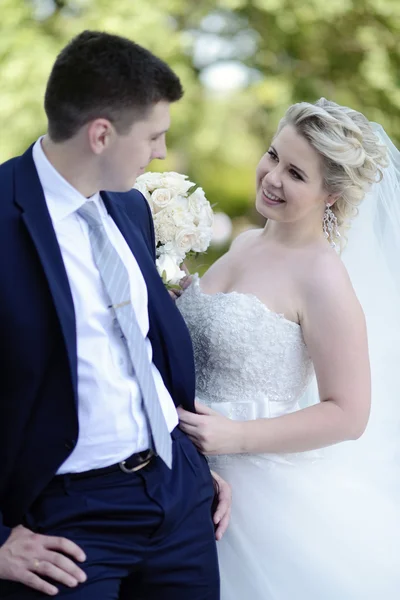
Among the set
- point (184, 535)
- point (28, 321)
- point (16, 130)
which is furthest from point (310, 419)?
point (16, 130)

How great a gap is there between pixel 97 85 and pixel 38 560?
1246 mm

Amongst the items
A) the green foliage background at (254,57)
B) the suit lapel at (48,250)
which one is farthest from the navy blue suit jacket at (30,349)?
the green foliage background at (254,57)

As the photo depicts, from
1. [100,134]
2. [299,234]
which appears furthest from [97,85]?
[299,234]

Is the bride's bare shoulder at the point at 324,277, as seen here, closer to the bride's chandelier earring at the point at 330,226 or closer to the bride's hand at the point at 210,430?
the bride's chandelier earring at the point at 330,226

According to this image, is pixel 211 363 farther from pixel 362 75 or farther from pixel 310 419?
pixel 362 75

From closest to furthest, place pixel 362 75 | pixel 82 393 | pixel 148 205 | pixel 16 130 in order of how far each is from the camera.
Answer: pixel 82 393 < pixel 148 205 < pixel 16 130 < pixel 362 75

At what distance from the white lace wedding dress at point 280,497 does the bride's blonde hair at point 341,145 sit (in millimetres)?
548

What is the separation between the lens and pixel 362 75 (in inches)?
313

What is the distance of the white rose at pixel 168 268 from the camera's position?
305 cm

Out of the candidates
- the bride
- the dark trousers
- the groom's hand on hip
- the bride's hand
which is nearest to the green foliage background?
the bride

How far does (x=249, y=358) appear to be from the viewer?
10.3ft

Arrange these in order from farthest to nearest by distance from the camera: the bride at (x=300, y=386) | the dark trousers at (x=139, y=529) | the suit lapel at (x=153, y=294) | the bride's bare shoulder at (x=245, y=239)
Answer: the bride's bare shoulder at (x=245, y=239) < the bride at (x=300, y=386) < the suit lapel at (x=153, y=294) < the dark trousers at (x=139, y=529)

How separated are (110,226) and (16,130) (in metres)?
4.66

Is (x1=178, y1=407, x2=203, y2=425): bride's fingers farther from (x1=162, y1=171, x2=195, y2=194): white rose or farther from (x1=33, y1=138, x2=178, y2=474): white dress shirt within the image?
(x1=162, y1=171, x2=195, y2=194): white rose
